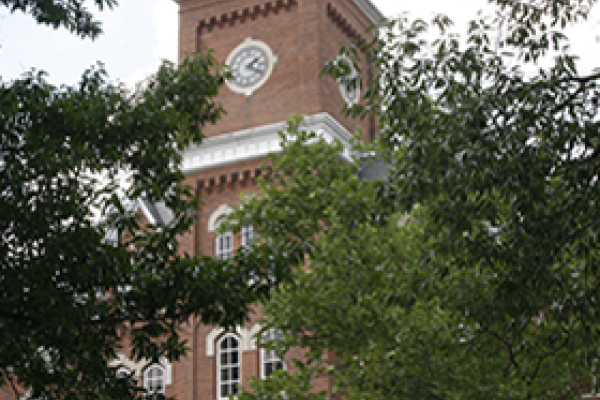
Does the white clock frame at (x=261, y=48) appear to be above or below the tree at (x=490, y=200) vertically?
above

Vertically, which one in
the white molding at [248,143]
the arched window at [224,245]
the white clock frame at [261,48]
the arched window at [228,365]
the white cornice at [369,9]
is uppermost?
the white cornice at [369,9]

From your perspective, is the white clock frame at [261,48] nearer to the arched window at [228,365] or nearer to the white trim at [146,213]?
the white trim at [146,213]

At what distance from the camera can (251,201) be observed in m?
19.6

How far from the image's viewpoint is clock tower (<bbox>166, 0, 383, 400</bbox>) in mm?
27375

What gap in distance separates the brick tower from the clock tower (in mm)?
32

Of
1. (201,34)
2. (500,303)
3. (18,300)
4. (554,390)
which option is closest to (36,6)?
(18,300)

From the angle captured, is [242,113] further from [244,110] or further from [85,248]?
[85,248]

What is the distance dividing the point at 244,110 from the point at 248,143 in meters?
1.61

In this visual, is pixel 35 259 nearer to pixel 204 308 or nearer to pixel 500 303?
pixel 204 308

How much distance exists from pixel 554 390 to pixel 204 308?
8.08m

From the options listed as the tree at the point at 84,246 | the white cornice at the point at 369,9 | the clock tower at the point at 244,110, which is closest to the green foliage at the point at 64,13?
the tree at the point at 84,246

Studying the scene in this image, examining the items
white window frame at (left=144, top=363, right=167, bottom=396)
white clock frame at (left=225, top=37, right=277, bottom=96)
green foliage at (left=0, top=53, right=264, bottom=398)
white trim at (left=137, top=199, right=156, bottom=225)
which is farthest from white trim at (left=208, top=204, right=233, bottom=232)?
green foliage at (left=0, top=53, right=264, bottom=398)

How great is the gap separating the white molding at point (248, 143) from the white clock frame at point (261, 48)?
66.3 inches

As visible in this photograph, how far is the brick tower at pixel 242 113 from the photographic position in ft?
89.9
